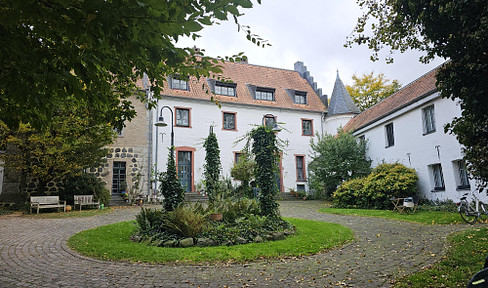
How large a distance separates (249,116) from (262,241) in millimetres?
15651

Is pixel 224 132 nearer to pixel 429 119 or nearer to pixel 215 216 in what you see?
pixel 429 119

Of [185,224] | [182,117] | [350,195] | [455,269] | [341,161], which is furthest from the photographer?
[182,117]

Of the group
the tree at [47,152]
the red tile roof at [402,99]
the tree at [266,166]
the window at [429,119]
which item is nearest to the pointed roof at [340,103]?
the red tile roof at [402,99]

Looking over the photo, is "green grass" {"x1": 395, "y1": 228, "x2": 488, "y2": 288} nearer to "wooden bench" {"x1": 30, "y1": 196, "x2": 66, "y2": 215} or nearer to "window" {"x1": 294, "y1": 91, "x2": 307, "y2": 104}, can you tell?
"wooden bench" {"x1": 30, "y1": 196, "x2": 66, "y2": 215}

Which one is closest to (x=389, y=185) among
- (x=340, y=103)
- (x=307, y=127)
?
(x=307, y=127)

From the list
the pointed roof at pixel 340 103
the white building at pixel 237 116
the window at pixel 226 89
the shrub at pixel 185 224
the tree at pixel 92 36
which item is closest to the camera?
the tree at pixel 92 36

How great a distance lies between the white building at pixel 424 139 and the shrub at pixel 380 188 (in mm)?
810

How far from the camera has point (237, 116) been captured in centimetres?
2227

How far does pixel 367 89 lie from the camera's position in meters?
30.0

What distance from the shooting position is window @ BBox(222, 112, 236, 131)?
2204cm

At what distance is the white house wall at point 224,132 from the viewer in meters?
20.1

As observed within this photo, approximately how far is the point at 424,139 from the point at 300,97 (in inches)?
451

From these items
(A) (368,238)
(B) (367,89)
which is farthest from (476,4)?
(B) (367,89)

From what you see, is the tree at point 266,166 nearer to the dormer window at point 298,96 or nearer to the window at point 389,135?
the window at point 389,135
